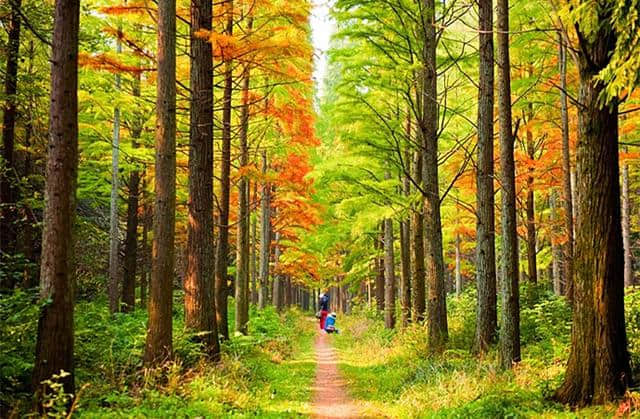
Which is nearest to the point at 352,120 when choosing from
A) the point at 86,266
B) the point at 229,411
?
the point at 229,411

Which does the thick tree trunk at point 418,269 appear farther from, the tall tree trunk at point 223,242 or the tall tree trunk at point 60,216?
the tall tree trunk at point 60,216

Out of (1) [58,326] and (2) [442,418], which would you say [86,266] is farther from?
(2) [442,418]

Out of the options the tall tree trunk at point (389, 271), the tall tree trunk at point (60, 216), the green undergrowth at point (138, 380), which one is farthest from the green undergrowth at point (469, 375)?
the tall tree trunk at point (60, 216)

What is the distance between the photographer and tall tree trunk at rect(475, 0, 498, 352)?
33.2ft

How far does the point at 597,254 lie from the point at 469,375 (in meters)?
3.08

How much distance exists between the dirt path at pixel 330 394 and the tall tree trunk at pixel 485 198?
Result: 284 centimetres

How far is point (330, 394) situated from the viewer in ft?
34.2

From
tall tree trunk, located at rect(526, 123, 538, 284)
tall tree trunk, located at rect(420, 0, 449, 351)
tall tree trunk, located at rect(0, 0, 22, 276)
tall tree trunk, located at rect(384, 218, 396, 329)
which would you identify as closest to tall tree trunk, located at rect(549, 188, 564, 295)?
tall tree trunk, located at rect(526, 123, 538, 284)

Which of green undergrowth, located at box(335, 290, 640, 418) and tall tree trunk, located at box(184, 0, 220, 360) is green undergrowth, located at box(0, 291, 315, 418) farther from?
green undergrowth, located at box(335, 290, 640, 418)

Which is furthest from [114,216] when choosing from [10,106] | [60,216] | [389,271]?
[60,216]

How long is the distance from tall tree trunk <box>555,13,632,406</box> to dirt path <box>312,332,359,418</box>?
11.1ft

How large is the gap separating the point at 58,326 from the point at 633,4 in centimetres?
694

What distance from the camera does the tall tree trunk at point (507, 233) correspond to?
9.06 metres

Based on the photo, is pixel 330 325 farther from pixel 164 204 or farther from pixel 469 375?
pixel 164 204
